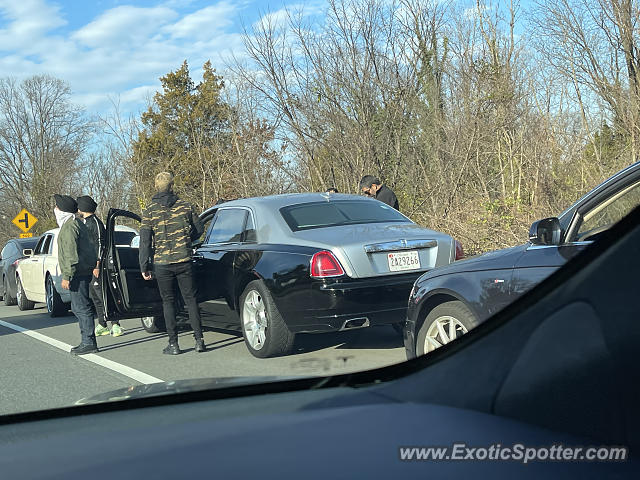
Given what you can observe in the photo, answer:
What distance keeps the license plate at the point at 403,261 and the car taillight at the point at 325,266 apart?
428mm

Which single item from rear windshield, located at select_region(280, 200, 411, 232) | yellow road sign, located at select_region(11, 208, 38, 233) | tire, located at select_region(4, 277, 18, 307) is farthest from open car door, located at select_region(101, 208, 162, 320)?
yellow road sign, located at select_region(11, 208, 38, 233)

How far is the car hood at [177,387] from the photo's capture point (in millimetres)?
1513

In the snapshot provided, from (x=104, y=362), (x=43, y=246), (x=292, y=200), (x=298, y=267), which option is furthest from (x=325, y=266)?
(x=43, y=246)

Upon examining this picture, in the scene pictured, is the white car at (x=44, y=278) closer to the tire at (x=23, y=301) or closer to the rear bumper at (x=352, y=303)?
the tire at (x=23, y=301)

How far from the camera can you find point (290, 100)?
16594 mm

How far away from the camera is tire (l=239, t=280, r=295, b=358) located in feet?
18.9

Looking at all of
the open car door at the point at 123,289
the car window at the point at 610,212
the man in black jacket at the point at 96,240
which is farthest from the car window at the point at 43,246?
the car window at the point at 610,212

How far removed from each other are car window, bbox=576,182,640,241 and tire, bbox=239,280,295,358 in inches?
162

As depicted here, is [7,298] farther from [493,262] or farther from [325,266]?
[493,262]

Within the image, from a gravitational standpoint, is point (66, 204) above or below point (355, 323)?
above

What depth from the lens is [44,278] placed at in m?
12.4

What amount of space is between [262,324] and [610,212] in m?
5.09

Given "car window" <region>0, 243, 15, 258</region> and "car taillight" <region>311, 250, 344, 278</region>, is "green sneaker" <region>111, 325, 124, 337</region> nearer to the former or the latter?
"car taillight" <region>311, 250, 344, 278</region>

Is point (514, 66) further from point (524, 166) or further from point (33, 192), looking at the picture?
point (33, 192)
